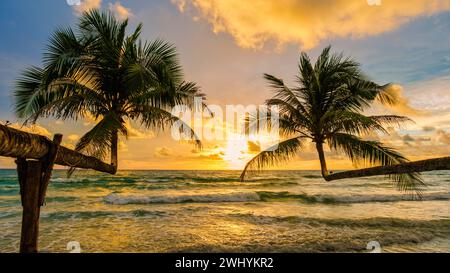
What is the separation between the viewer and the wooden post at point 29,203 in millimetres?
3863

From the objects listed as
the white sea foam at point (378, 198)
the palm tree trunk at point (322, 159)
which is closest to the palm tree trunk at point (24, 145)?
the palm tree trunk at point (322, 159)

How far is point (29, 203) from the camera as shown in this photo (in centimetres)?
389

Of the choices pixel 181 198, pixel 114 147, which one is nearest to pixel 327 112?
pixel 114 147

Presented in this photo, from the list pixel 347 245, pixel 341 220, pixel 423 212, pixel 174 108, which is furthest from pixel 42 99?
pixel 423 212

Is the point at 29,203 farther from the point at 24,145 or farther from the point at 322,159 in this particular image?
the point at 322,159

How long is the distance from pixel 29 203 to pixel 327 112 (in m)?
7.28

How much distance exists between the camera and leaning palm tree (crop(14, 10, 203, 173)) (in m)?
6.97

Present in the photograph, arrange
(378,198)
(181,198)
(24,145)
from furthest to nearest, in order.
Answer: (378,198)
(181,198)
(24,145)

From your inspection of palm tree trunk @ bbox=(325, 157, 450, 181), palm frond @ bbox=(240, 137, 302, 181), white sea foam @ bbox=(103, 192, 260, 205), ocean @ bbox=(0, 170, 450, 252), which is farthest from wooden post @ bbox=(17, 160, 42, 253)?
white sea foam @ bbox=(103, 192, 260, 205)

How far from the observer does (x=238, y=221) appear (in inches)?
563
